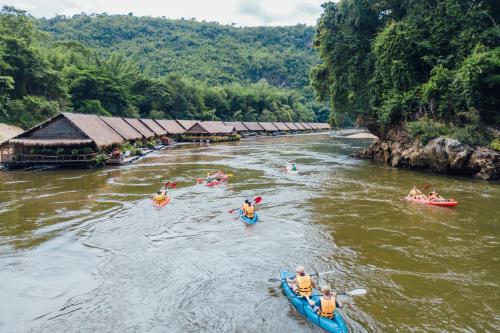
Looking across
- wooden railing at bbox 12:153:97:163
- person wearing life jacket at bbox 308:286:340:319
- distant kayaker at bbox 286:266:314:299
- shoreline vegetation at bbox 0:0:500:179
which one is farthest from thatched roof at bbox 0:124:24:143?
person wearing life jacket at bbox 308:286:340:319

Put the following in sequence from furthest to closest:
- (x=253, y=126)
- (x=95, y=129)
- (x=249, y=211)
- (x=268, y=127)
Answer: (x=268, y=127) → (x=253, y=126) → (x=95, y=129) → (x=249, y=211)

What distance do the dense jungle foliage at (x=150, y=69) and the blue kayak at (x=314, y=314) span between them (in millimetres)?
37419

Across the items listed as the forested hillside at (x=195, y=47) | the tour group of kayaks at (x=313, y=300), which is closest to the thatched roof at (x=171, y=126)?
the tour group of kayaks at (x=313, y=300)

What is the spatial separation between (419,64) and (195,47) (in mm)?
131823

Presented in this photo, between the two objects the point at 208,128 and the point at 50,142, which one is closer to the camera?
the point at 50,142

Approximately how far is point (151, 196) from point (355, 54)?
997 inches

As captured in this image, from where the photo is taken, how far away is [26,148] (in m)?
30.2

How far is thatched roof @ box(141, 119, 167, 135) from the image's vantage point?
182ft

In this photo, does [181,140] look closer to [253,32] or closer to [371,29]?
[371,29]

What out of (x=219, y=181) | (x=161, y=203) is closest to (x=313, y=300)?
(x=161, y=203)

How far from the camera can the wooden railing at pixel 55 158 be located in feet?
98.5

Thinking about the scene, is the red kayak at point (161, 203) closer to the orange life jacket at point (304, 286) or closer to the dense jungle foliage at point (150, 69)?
the orange life jacket at point (304, 286)

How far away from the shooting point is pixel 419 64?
104ft

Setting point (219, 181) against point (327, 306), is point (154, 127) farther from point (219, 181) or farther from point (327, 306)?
point (327, 306)
